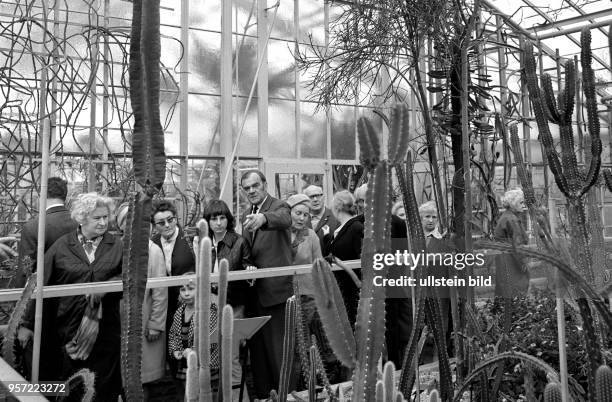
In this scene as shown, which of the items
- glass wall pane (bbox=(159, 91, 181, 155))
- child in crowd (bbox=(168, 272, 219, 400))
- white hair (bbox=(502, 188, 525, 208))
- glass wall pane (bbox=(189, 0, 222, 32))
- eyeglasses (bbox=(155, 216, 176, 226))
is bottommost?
child in crowd (bbox=(168, 272, 219, 400))

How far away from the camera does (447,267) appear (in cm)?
159

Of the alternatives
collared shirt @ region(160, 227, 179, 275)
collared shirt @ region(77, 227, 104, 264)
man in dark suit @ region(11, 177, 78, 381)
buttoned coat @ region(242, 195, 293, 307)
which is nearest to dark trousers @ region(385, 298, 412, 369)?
buttoned coat @ region(242, 195, 293, 307)

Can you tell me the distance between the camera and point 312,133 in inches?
384

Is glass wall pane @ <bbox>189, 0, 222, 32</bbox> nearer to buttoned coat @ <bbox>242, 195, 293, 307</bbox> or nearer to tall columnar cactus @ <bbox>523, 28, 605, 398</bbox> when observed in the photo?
buttoned coat @ <bbox>242, 195, 293, 307</bbox>

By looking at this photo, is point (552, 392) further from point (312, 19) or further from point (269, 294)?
point (312, 19)

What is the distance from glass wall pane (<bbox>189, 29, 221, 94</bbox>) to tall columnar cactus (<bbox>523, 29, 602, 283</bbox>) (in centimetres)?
748

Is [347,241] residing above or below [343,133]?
below

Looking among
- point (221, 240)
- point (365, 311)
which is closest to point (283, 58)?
point (221, 240)

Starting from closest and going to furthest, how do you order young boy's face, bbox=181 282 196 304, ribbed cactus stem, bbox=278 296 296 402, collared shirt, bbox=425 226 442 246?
ribbed cactus stem, bbox=278 296 296 402 < collared shirt, bbox=425 226 442 246 < young boy's face, bbox=181 282 196 304

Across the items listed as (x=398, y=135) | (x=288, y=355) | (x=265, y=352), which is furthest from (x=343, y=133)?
(x=398, y=135)

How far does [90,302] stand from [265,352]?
97 centimetres

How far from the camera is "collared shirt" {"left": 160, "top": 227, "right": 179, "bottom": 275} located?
2.85 metres

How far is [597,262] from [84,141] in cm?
719

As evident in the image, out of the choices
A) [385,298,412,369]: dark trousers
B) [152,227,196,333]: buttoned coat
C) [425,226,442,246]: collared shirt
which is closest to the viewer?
Answer: [425,226,442,246]: collared shirt
